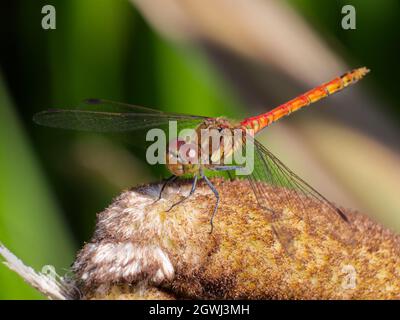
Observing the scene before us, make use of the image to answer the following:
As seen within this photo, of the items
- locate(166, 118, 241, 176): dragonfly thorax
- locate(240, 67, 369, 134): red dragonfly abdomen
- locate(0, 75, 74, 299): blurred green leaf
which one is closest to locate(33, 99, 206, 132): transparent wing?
locate(166, 118, 241, 176): dragonfly thorax

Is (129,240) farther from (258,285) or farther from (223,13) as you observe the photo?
(223,13)

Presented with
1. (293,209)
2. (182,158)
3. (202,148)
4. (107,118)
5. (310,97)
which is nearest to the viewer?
(293,209)

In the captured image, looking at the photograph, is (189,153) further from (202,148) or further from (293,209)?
(293,209)

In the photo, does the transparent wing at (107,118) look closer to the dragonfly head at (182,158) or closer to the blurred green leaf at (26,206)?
the dragonfly head at (182,158)

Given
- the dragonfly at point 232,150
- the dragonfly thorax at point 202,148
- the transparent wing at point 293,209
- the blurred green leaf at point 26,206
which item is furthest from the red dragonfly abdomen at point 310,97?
the blurred green leaf at point 26,206

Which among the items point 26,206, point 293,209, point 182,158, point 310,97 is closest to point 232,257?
point 293,209
